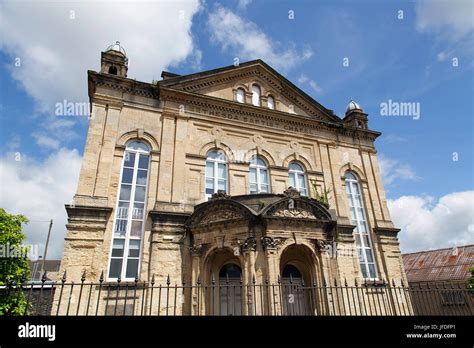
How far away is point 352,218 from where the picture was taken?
57.8ft

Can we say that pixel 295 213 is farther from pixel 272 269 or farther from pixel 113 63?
pixel 113 63

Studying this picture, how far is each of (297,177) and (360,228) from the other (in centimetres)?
483

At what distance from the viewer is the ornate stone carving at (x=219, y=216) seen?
1204cm

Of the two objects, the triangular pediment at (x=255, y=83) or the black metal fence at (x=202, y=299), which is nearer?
the black metal fence at (x=202, y=299)

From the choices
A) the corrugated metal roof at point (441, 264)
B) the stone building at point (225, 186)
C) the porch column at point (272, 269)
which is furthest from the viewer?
the corrugated metal roof at point (441, 264)

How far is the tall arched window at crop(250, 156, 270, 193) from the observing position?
1590cm

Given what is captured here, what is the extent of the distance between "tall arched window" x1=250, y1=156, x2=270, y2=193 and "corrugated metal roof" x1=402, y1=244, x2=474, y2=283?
1932 cm

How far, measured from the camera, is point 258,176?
16.2 metres

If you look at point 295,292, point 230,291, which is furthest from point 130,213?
point 295,292

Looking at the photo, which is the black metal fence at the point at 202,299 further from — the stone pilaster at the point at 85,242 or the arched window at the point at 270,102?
the arched window at the point at 270,102

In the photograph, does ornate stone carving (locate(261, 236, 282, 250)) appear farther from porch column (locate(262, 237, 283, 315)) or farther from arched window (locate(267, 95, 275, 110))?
arched window (locate(267, 95, 275, 110))

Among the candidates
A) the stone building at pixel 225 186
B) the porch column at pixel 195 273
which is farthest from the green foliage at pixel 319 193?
the porch column at pixel 195 273

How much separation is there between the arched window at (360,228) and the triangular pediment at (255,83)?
475cm
